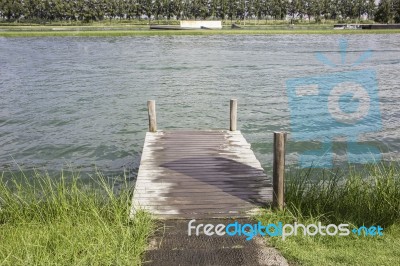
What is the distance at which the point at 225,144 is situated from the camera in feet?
37.6

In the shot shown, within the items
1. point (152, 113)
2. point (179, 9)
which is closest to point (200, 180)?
point (152, 113)

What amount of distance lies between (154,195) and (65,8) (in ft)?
535

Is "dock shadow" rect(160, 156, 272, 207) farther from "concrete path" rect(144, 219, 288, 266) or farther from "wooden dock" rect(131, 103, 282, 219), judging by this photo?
"concrete path" rect(144, 219, 288, 266)

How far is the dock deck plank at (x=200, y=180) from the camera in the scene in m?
7.41

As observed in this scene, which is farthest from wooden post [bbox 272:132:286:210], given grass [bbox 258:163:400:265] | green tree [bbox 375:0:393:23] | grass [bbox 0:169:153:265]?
green tree [bbox 375:0:393:23]

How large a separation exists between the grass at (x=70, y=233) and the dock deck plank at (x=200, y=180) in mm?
588

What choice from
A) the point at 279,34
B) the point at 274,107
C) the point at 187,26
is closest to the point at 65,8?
the point at 187,26

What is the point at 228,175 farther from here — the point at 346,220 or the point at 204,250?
the point at 204,250

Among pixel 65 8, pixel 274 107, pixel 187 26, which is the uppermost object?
pixel 65 8

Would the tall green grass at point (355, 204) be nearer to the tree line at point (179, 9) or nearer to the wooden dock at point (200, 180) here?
the wooden dock at point (200, 180)

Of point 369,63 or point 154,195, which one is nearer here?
point 154,195

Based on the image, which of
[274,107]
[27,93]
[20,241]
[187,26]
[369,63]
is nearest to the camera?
[20,241]

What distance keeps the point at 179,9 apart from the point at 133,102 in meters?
160

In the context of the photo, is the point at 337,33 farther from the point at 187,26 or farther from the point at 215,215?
the point at 215,215
